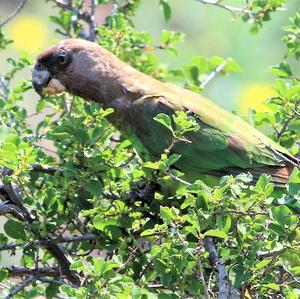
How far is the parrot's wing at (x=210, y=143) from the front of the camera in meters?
2.70

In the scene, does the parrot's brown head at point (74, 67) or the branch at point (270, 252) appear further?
the parrot's brown head at point (74, 67)

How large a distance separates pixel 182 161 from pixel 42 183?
1.54ft

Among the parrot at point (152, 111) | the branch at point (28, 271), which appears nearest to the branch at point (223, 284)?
the branch at point (28, 271)

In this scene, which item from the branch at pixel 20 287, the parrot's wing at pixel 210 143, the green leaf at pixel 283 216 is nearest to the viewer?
the green leaf at pixel 283 216

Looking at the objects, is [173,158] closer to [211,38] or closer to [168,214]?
[168,214]

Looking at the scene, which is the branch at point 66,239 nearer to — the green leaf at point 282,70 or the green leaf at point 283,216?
the green leaf at point 283,216

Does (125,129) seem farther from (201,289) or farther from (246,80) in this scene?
(246,80)

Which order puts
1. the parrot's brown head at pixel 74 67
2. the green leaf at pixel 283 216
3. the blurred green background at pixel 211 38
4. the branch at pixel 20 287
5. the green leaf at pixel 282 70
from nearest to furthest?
the green leaf at pixel 283 216
the branch at pixel 20 287
the green leaf at pixel 282 70
the parrot's brown head at pixel 74 67
the blurred green background at pixel 211 38

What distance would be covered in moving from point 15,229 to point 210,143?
2.46 ft

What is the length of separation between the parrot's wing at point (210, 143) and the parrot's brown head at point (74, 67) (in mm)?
235

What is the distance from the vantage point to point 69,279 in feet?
7.78

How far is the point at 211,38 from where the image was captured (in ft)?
18.0

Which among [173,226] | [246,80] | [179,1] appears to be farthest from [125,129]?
[179,1]

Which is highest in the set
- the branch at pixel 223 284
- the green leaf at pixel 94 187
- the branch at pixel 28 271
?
the green leaf at pixel 94 187
